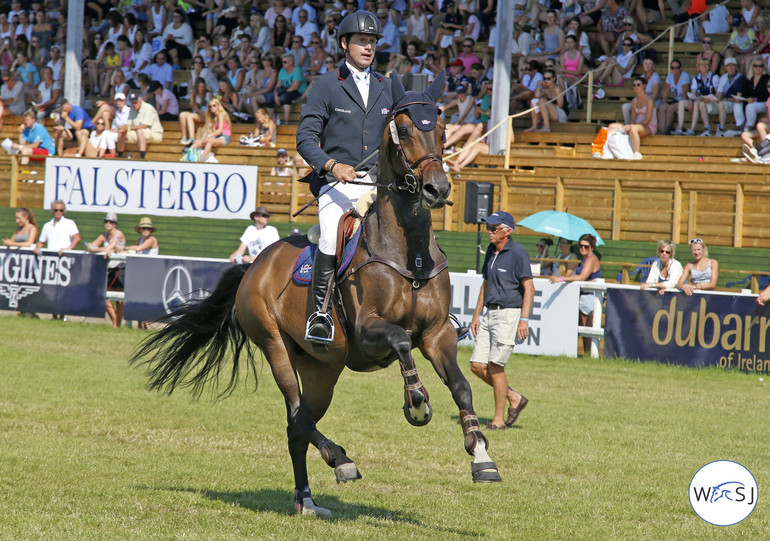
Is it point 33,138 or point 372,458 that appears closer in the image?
point 372,458

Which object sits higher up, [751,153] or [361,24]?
[751,153]

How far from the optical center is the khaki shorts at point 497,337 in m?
10.5

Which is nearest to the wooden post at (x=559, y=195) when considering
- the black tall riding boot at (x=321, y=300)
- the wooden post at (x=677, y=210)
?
the wooden post at (x=677, y=210)

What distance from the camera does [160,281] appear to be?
1773 centimetres

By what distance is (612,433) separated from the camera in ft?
32.8

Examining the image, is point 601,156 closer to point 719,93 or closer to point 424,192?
point 719,93

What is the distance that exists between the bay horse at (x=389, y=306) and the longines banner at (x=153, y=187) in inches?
535

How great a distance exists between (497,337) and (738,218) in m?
8.34

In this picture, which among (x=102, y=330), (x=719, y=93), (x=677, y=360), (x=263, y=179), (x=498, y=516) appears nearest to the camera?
(x=498, y=516)

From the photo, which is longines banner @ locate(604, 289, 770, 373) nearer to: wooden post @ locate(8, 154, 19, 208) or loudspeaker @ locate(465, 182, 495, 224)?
loudspeaker @ locate(465, 182, 495, 224)

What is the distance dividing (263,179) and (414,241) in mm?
14916

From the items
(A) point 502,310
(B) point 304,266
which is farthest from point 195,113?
(B) point 304,266

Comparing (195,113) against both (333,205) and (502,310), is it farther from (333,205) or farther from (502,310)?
(333,205)

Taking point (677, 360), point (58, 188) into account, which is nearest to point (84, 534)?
point (677, 360)
